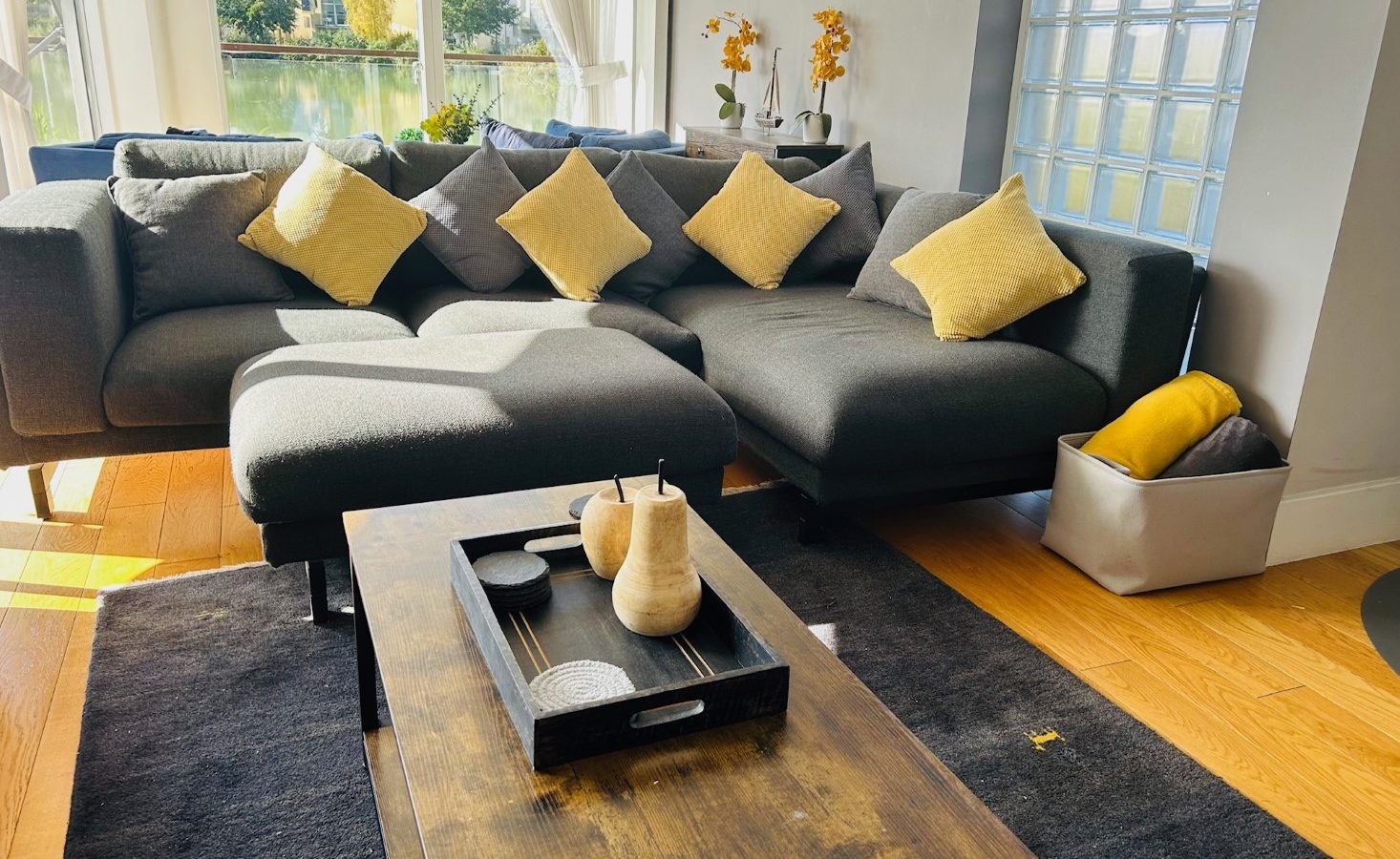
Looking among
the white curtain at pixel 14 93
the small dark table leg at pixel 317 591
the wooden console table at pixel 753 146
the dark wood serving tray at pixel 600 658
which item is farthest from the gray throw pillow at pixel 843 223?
the white curtain at pixel 14 93

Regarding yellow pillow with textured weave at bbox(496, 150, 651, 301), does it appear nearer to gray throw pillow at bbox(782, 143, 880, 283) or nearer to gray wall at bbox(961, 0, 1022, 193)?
gray throw pillow at bbox(782, 143, 880, 283)

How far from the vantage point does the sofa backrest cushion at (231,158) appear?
2.91 meters

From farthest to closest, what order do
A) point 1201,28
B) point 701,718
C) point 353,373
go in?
point 1201,28, point 353,373, point 701,718

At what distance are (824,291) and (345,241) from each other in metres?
1.45

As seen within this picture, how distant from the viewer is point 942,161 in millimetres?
4152

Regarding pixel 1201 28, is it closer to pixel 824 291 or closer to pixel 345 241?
pixel 824 291

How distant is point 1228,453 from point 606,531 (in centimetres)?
167

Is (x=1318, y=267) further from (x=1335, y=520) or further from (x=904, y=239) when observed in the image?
(x=904, y=239)

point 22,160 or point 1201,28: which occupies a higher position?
point 1201,28

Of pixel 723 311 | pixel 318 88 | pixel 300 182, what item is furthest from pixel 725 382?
pixel 318 88

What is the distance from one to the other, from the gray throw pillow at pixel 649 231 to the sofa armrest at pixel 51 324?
4.82 ft

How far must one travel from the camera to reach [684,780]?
3.26ft

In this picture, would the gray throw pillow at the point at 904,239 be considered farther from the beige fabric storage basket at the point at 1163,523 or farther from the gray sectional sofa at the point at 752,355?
the beige fabric storage basket at the point at 1163,523

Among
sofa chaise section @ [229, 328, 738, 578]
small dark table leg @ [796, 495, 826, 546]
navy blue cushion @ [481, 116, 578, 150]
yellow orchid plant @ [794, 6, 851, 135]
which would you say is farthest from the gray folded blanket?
yellow orchid plant @ [794, 6, 851, 135]
